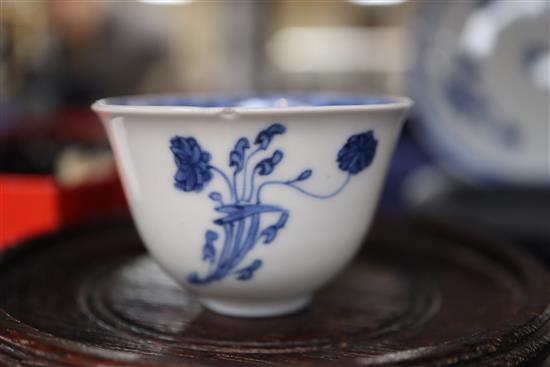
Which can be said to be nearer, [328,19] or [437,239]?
[437,239]

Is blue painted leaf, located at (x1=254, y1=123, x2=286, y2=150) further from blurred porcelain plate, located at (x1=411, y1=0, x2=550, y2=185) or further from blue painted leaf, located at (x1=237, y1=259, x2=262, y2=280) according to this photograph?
blurred porcelain plate, located at (x1=411, y1=0, x2=550, y2=185)

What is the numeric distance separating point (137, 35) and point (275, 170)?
2167 mm

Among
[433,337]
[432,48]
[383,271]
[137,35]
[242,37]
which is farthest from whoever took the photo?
[137,35]

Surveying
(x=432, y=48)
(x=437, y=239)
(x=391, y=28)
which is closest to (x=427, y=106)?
(x=432, y=48)

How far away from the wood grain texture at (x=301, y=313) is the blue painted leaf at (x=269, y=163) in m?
0.09

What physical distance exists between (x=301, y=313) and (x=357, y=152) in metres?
0.10

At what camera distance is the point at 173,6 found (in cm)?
244

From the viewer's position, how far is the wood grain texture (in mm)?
254

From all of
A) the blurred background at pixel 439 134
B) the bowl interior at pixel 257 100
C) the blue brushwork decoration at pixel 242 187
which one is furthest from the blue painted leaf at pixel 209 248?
the blurred background at pixel 439 134

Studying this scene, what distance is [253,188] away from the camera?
0.30 meters

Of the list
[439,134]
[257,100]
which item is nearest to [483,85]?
[439,134]

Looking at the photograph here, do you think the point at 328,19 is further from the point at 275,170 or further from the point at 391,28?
the point at 275,170

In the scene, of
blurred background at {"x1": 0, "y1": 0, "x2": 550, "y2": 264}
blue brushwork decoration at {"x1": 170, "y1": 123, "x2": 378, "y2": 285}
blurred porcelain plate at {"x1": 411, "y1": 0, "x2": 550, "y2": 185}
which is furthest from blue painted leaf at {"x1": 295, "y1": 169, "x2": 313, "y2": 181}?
blurred porcelain plate at {"x1": 411, "y1": 0, "x2": 550, "y2": 185}

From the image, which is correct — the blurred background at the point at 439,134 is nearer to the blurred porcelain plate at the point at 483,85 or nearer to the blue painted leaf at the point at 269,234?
the blurred porcelain plate at the point at 483,85
